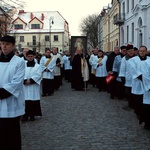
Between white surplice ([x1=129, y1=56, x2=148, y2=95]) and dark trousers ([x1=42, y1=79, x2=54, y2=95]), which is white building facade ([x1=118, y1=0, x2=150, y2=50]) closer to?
dark trousers ([x1=42, y1=79, x2=54, y2=95])

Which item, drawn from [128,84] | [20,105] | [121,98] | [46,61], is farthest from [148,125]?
[46,61]

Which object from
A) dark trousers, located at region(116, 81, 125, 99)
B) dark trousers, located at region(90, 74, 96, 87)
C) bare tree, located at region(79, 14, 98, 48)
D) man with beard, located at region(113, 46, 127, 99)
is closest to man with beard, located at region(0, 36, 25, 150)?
man with beard, located at region(113, 46, 127, 99)

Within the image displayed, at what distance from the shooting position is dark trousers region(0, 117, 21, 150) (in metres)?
4.65

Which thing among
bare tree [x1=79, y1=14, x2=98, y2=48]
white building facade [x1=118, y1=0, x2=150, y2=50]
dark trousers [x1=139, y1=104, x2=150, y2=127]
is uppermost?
bare tree [x1=79, y1=14, x2=98, y2=48]

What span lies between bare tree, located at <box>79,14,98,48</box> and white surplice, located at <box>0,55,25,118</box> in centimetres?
7168

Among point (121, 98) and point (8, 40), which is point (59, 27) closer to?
point (121, 98)

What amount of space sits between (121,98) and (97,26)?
6928cm

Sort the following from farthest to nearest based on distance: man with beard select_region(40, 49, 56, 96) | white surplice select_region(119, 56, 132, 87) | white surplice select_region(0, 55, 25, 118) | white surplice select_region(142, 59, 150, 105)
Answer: man with beard select_region(40, 49, 56, 96) → white surplice select_region(119, 56, 132, 87) → white surplice select_region(142, 59, 150, 105) → white surplice select_region(0, 55, 25, 118)

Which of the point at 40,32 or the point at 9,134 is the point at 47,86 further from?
the point at 40,32

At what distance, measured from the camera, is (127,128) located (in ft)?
23.9

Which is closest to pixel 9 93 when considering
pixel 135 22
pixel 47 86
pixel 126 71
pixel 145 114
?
pixel 145 114

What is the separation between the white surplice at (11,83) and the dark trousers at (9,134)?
4.1 inches

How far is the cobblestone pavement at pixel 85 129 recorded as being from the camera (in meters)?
5.98

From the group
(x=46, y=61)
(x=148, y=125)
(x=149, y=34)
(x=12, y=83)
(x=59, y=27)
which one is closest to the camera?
(x=12, y=83)
